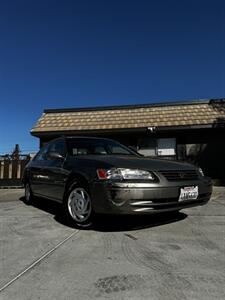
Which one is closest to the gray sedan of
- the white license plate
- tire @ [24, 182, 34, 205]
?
the white license plate

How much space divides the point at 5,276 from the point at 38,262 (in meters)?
0.48

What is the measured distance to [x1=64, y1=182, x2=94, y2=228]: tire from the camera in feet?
18.6

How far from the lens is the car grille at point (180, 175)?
5348mm

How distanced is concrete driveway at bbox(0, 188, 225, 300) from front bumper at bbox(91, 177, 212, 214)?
0.37 metres

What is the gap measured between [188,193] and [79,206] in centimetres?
162

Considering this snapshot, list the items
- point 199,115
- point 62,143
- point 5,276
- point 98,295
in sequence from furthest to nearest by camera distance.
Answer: point 199,115
point 62,143
point 5,276
point 98,295

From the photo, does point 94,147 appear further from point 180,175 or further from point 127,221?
point 180,175

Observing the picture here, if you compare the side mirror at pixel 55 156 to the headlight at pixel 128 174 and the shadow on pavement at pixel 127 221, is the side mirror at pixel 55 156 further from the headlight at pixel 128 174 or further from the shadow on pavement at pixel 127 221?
the headlight at pixel 128 174

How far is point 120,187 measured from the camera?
5.09 metres

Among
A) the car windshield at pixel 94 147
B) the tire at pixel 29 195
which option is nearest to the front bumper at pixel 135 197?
the car windshield at pixel 94 147

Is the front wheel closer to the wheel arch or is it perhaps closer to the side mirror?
the wheel arch

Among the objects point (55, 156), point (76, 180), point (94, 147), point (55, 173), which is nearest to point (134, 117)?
point (94, 147)

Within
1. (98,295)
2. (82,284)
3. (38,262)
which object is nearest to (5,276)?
(38,262)

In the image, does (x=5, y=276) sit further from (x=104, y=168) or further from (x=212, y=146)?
(x=212, y=146)
